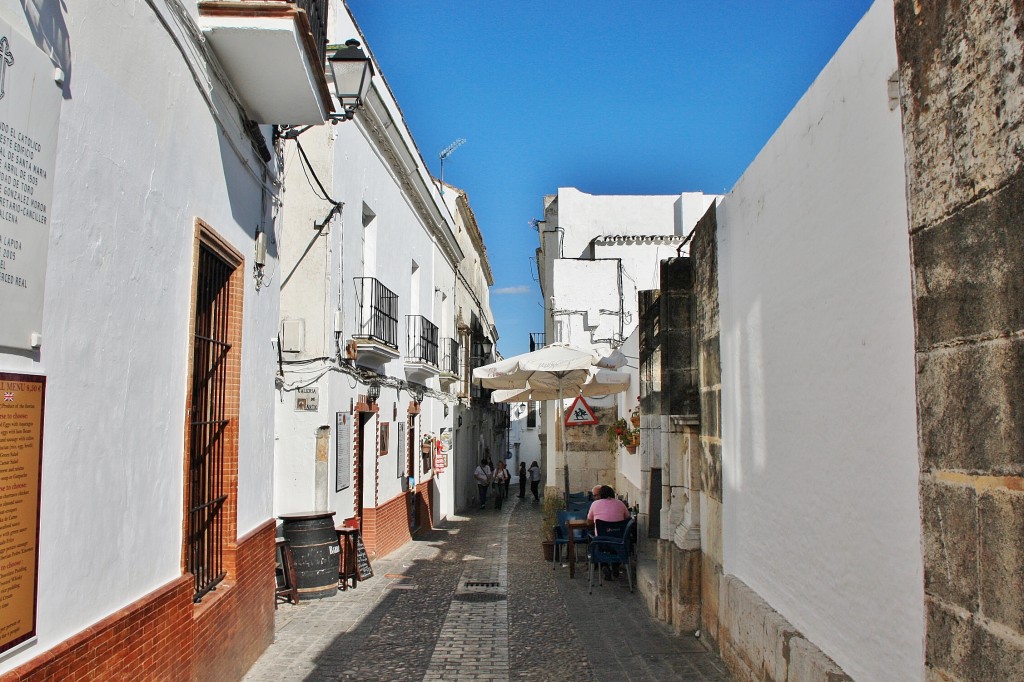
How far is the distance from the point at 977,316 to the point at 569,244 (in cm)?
2199

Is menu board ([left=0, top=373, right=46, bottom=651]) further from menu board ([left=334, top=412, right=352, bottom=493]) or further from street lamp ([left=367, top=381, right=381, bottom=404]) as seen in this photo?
street lamp ([left=367, top=381, right=381, bottom=404])

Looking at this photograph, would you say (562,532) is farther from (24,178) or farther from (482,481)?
(482,481)

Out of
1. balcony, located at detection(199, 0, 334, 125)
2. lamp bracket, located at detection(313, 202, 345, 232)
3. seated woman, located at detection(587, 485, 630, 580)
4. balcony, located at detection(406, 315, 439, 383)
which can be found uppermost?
lamp bracket, located at detection(313, 202, 345, 232)

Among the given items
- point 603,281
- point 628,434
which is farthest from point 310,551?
point 603,281

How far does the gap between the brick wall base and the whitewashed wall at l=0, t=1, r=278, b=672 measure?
0.08 meters

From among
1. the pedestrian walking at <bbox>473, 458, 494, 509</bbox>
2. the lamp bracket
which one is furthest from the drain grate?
the pedestrian walking at <bbox>473, 458, 494, 509</bbox>

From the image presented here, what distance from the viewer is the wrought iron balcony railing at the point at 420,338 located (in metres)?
15.5

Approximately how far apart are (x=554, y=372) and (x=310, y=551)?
4.81 meters

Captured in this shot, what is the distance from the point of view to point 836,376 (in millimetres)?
4340

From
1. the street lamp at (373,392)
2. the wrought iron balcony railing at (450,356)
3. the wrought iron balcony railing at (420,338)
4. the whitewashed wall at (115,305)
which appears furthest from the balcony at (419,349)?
the whitewashed wall at (115,305)

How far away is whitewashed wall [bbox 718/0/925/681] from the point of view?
360cm

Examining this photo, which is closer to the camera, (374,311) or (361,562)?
(361,562)

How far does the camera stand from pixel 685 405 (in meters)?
7.80

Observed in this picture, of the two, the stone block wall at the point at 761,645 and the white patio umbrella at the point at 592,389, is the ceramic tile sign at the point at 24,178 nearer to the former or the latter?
the stone block wall at the point at 761,645
